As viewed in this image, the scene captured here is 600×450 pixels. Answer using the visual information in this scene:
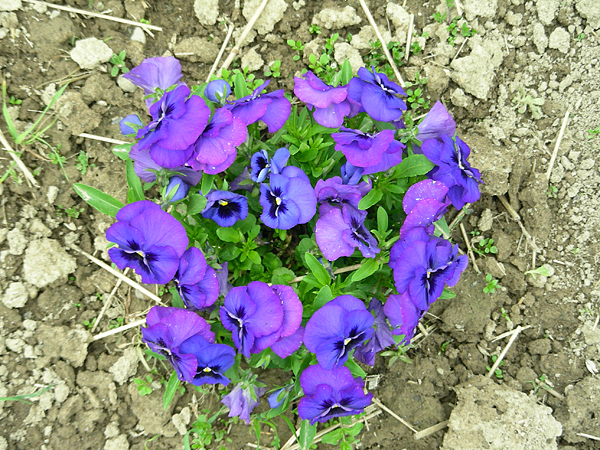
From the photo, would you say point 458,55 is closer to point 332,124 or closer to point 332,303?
point 332,124

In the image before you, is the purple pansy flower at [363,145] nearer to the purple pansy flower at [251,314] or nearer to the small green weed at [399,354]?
the purple pansy flower at [251,314]

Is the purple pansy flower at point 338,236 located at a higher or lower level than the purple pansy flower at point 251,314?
higher

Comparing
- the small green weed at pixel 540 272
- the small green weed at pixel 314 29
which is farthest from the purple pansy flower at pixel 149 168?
the small green weed at pixel 540 272

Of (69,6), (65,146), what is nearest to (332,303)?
(65,146)

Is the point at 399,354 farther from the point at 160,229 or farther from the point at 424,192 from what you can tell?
the point at 160,229

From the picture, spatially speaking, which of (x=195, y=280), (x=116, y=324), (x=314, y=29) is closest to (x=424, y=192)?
(x=195, y=280)

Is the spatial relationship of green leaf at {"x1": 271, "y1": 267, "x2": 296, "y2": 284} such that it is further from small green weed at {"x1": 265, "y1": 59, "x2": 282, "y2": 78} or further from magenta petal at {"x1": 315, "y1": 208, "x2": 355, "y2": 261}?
small green weed at {"x1": 265, "y1": 59, "x2": 282, "y2": 78}
